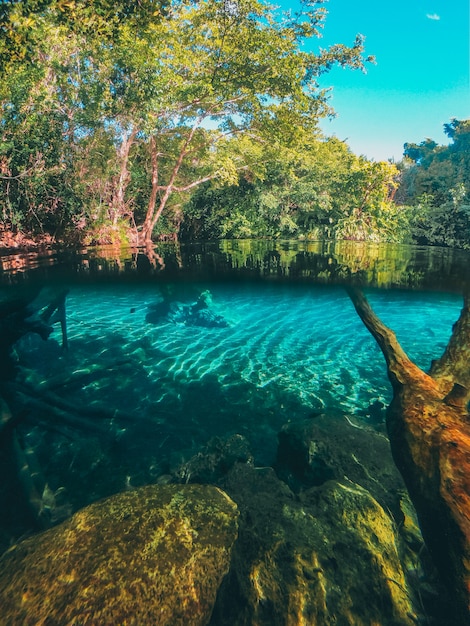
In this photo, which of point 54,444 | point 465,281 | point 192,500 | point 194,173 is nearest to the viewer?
point 192,500

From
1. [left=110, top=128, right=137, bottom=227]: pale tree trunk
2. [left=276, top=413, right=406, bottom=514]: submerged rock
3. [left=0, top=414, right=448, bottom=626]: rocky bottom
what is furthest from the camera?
[left=110, top=128, right=137, bottom=227]: pale tree trunk

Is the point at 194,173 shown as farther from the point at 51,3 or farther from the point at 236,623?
the point at 236,623

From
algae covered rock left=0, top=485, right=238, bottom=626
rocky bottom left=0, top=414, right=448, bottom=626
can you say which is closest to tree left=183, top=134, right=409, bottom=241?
rocky bottom left=0, top=414, right=448, bottom=626

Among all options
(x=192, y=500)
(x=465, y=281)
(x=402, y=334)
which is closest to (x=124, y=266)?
(x=192, y=500)

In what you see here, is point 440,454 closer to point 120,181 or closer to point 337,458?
point 337,458

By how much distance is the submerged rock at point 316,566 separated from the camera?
8.84 feet

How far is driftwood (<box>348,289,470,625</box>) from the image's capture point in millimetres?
2670

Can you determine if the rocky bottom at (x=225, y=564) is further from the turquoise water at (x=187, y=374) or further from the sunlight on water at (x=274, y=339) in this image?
the sunlight on water at (x=274, y=339)

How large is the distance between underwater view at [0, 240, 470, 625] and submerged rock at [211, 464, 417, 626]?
0.01 m

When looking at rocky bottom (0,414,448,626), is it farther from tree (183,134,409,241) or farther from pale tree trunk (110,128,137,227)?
pale tree trunk (110,128,137,227)

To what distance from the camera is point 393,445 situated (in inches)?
159

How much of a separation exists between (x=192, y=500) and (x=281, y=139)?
21.8 metres

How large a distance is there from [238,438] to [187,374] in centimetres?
467

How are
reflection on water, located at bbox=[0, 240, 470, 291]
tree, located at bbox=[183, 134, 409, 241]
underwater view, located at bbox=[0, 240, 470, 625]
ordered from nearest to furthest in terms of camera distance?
underwater view, located at bbox=[0, 240, 470, 625], reflection on water, located at bbox=[0, 240, 470, 291], tree, located at bbox=[183, 134, 409, 241]
